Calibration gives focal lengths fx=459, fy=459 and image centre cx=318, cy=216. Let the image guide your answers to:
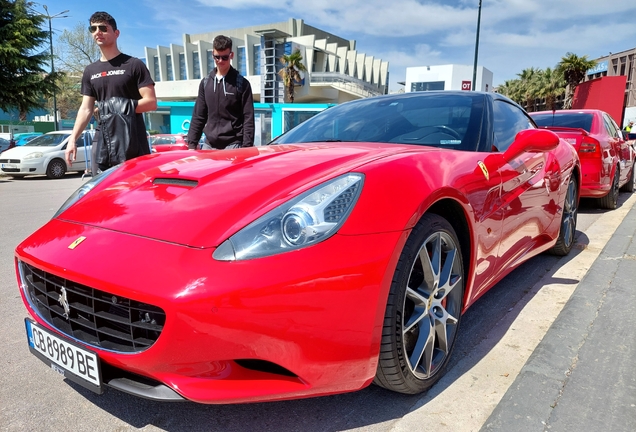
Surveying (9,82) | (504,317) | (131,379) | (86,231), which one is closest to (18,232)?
(86,231)

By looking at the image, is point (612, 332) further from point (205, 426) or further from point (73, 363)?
point (73, 363)

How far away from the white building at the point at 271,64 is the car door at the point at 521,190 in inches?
1527

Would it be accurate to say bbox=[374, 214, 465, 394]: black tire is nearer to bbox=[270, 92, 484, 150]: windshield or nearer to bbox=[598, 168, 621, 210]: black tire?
bbox=[270, 92, 484, 150]: windshield

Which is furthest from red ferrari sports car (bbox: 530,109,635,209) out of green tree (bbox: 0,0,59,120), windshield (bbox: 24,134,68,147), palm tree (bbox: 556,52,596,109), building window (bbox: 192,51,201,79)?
building window (bbox: 192,51,201,79)

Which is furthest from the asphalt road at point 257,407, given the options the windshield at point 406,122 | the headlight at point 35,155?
the headlight at point 35,155

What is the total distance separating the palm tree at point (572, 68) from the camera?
3338 centimetres

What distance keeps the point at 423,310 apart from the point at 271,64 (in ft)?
139

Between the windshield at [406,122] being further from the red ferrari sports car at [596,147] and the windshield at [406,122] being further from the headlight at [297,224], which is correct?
the red ferrari sports car at [596,147]

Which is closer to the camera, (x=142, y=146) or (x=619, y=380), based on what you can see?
(x=619, y=380)

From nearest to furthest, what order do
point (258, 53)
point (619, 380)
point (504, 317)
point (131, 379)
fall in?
1. point (131, 379)
2. point (619, 380)
3. point (504, 317)
4. point (258, 53)

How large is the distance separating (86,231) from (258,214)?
66cm

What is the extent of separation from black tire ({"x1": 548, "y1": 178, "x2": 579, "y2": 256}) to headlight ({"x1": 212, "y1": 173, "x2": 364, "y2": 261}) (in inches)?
107

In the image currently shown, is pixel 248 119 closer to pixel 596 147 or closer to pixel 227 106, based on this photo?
pixel 227 106

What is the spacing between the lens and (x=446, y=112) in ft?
8.64
